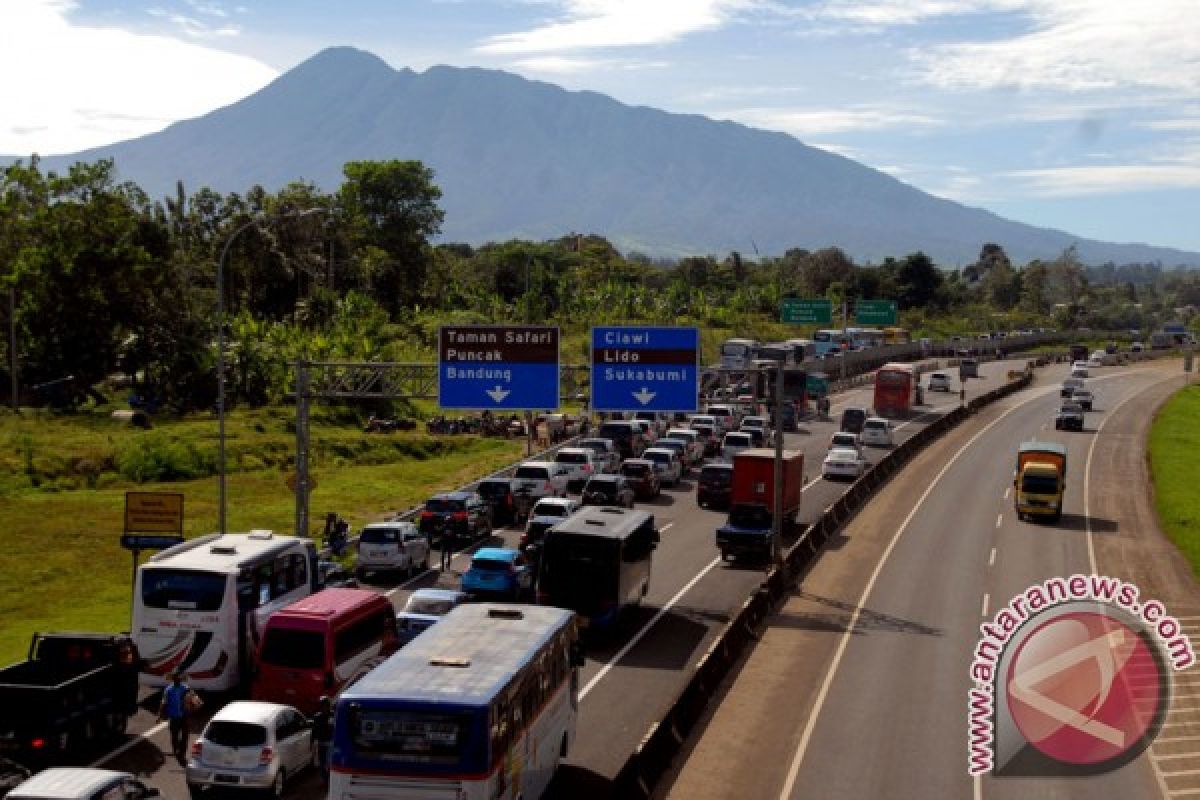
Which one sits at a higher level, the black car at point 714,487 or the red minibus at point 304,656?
the red minibus at point 304,656

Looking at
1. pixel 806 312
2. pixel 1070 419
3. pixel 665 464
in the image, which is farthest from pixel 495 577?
pixel 806 312

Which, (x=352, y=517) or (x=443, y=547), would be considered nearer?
(x=443, y=547)

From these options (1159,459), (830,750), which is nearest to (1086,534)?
(1159,459)

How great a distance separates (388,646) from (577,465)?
94.8 feet

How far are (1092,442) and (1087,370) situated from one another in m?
53.7

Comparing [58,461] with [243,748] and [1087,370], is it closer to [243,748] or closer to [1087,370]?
[243,748]

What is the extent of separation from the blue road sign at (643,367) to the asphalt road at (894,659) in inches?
307

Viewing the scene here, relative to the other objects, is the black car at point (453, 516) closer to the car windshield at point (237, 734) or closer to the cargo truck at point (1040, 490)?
the car windshield at point (237, 734)

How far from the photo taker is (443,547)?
4250cm

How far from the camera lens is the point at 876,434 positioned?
77.9m

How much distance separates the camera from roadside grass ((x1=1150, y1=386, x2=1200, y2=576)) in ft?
169

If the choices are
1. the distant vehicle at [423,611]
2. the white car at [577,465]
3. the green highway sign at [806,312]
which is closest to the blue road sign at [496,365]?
the distant vehicle at [423,611]

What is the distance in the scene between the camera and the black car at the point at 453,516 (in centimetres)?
4466

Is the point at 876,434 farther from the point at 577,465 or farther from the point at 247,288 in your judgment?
the point at 247,288
